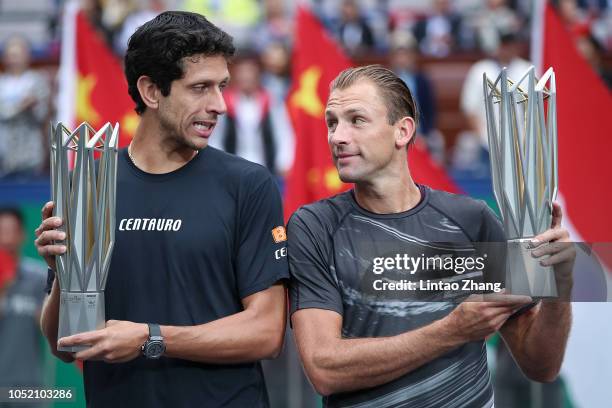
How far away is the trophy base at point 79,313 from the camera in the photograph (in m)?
3.00

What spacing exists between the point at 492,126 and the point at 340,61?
4.45 meters

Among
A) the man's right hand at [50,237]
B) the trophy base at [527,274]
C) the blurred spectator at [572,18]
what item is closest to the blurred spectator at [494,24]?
the blurred spectator at [572,18]

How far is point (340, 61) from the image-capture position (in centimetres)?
728

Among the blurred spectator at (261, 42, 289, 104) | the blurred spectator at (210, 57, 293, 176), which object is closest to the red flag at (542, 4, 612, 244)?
the blurred spectator at (210, 57, 293, 176)

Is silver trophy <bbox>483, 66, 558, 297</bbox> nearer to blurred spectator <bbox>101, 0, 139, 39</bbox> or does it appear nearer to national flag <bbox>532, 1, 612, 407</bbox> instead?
national flag <bbox>532, 1, 612, 407</bbox>

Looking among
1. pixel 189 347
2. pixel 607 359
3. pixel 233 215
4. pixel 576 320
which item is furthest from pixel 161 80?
pixel 607 359

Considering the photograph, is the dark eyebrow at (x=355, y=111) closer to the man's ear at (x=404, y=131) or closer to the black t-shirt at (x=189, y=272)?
the man's ear at (x=404, y=131)

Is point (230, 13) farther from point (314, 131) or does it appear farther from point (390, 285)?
point (390, 285)

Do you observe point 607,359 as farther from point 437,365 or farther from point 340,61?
point 340,61

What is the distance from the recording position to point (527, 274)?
2844mm

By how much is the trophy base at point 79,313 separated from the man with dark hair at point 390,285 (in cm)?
60

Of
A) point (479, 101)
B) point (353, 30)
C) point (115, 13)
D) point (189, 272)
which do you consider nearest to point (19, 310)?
point (189, 272)

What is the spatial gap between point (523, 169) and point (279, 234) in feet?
2.77

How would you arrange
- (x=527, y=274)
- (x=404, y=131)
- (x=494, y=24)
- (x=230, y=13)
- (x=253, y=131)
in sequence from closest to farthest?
(x=527, y=274) → (x=404, y=131) → (x=253, y=131) → (x=494, y=24) → (x=230, y=13)
